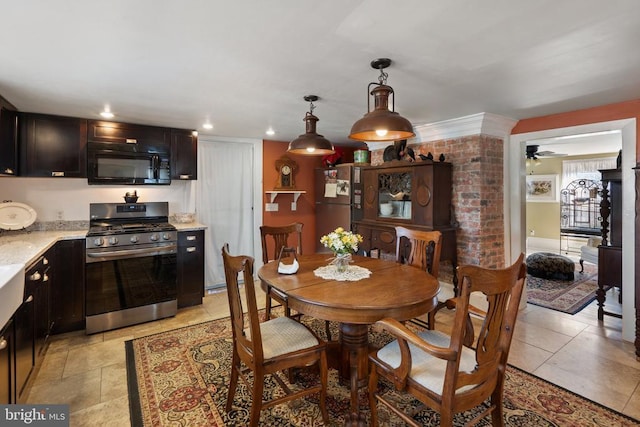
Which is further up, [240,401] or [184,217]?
[184,217]

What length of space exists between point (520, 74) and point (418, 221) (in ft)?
5.66

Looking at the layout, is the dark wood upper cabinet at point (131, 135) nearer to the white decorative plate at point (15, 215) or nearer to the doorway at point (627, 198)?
the white decorative plate at point (15, 215)

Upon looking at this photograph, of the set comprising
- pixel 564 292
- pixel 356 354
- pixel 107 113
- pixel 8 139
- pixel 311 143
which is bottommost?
pixel 564 292

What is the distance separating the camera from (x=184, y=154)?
399 centimetres

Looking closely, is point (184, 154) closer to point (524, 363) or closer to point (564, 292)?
point (524, 363)

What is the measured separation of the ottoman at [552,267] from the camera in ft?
15.8

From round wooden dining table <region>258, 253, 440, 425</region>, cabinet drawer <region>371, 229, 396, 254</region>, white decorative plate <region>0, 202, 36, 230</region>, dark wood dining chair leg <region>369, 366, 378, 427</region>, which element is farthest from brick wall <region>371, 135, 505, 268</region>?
white decorative plate <region>0, 202, 36, 230</region>

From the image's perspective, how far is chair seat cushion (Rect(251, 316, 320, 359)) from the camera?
181cm

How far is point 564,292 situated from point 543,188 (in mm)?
3948

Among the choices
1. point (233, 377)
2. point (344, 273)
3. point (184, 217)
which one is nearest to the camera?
point (233, 377)

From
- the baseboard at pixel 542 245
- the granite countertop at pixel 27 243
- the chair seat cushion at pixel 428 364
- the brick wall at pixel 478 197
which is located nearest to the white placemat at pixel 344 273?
the chair seat cushion at pixel 428 364

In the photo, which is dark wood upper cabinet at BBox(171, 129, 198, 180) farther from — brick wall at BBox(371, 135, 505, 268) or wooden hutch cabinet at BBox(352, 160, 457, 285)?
brick wall at BBox(371, 135, 505, 268)

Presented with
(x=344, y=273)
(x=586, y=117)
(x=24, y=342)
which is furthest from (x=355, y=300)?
(x=586, y=117)

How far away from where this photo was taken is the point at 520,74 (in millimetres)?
2221
